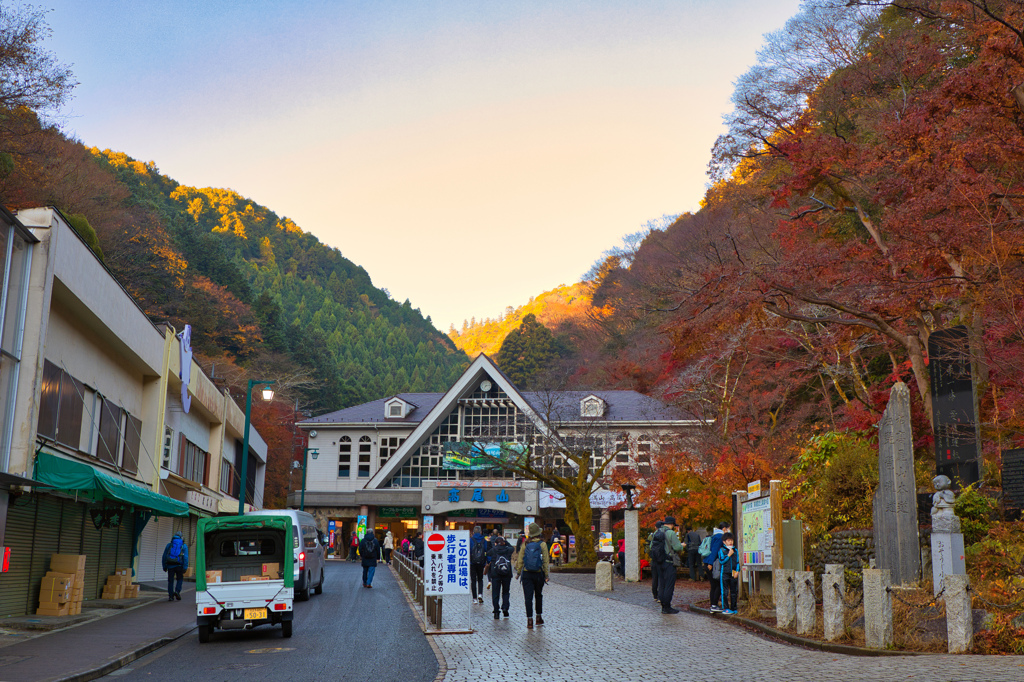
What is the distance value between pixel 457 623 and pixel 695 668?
19.9ft

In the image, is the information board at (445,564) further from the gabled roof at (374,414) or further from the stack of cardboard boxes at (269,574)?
the gabled roof at (374,414)

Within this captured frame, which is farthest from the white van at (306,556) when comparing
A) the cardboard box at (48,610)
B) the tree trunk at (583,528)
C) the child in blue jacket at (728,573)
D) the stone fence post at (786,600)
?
the tree trunk at (583,528)

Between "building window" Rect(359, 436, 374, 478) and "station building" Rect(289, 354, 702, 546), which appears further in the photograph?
"building window" Rect(359, 436, 374, 478)

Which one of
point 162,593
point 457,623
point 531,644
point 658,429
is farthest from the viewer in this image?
point 658,429

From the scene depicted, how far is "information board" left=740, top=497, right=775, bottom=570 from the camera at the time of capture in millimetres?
14812

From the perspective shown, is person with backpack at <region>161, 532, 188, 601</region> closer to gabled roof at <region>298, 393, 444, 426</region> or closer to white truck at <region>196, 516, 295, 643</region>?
white truck at <region>196, 516, 295, 643</region>

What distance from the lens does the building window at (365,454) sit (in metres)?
47.7

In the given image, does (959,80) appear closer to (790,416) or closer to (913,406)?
(913,406)

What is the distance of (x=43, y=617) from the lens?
14750 mm

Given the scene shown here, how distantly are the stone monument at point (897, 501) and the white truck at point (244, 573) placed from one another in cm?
923

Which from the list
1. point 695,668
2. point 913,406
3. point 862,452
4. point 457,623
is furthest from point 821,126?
point 695,668

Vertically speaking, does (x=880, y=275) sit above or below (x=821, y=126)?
below

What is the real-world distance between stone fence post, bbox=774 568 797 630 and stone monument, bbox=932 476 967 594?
187 centimetres

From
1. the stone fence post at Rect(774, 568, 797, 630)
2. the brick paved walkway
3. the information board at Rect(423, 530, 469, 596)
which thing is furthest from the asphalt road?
the stone fence post at Rect(774, 568, 797, 630)
